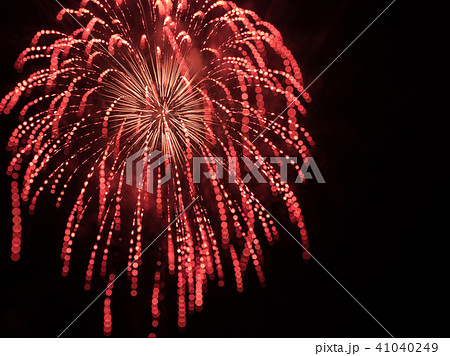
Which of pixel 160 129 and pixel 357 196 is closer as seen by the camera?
pixel 160 129

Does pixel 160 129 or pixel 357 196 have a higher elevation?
pixel 160 129

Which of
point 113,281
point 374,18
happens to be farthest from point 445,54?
point 113,281

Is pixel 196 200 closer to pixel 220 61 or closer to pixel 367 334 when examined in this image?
pixel 220 61
